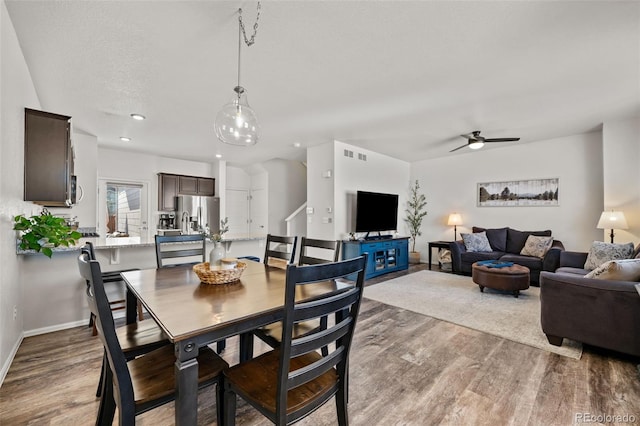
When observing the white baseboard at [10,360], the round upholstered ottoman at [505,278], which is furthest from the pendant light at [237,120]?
the round upholstered ottoman at [505,278]

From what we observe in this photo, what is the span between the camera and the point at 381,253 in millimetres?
5531

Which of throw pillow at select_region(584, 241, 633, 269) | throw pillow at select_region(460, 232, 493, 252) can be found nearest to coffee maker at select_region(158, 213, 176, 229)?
throw pillow at select_region(460, 232, 493, 252)

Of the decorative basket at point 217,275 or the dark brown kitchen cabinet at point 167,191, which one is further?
the dark brown kitchen cabinet at point 167,191

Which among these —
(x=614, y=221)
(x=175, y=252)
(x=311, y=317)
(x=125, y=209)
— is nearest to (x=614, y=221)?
(x=614, y=221)

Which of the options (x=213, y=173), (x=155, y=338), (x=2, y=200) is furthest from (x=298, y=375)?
(x=213, y=173)

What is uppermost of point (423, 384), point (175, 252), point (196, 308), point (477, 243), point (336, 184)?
point (336, 184)

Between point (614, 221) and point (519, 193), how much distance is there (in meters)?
1.76

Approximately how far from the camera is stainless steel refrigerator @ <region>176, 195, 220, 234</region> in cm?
639

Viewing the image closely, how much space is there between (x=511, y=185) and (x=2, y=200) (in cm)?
728

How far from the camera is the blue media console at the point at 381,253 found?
512cm

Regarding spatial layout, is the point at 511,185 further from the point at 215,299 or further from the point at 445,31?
the point at 215,299

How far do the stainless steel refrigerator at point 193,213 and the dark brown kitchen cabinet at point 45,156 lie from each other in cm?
361

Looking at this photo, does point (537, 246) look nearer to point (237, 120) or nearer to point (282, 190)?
point (237, 120)

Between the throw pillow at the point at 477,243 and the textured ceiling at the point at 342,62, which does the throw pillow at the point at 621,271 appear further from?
the throw pillow at the point at 477,243
